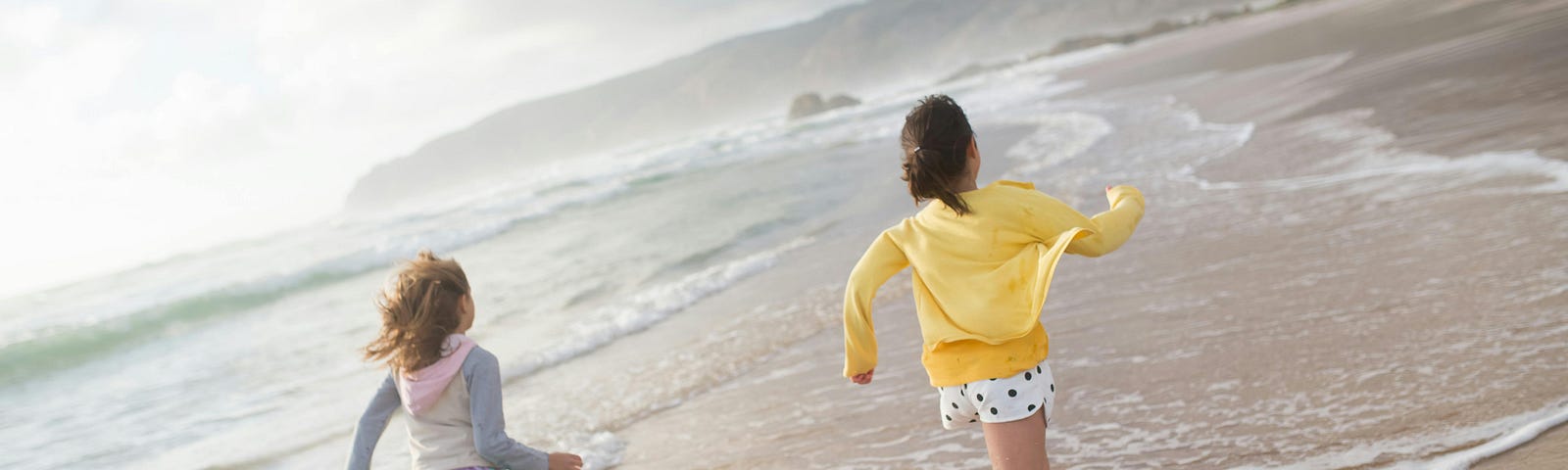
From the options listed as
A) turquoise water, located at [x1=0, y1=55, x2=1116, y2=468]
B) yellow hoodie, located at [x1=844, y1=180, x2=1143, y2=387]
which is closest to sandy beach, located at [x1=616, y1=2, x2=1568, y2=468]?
turquoise water, located at [x1=0, y1=55, x2=1116, y2=468]

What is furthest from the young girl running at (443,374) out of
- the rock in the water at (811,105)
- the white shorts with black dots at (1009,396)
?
the rock in the water at (811,105)

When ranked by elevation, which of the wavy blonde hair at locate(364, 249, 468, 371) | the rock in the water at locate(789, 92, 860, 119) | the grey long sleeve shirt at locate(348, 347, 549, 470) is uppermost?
the rock in the water at locate(789, 92, 860, 119)

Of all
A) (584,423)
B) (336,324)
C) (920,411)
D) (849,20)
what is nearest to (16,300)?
(336,324)

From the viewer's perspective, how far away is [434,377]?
8.25 feet

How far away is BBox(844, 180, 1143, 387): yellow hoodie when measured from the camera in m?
2.38

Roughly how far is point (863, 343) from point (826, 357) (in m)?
3.19

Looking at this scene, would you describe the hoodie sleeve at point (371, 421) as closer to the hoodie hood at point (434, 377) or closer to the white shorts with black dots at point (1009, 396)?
the hoodie hood at point (434, 377)

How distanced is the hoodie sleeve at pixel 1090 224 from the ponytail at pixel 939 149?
0.61 feet

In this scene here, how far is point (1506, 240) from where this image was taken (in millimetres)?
4461

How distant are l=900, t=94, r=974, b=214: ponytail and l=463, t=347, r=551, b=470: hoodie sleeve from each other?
1178 mm

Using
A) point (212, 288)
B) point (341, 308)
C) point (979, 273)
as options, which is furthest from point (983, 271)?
point (212, 288)

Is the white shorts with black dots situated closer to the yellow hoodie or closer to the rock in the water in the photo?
the yellow hoodie

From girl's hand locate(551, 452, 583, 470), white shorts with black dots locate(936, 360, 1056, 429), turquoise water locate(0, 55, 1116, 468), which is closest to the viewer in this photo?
white shorts with black dots locate(936, 360, 1056, 429)

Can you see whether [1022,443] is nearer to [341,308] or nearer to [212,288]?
[341,308]
